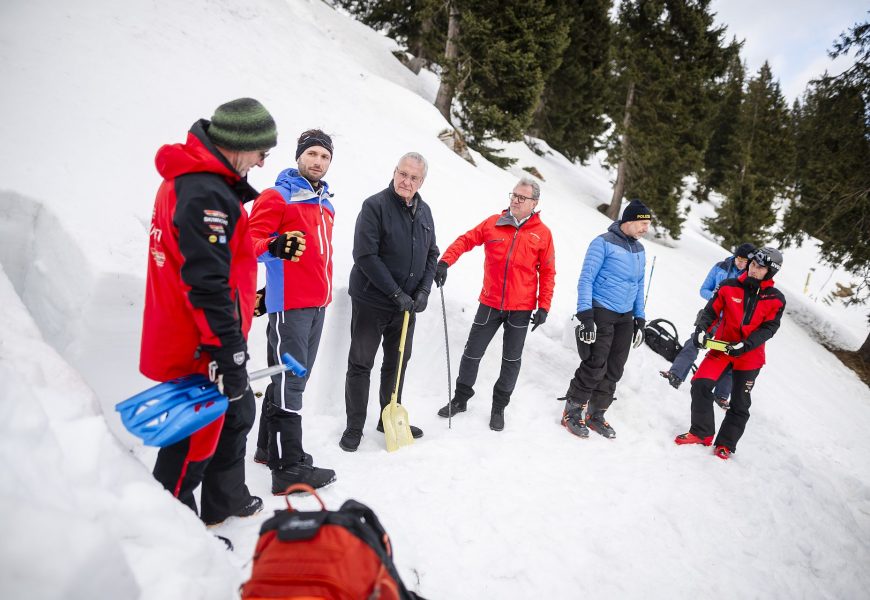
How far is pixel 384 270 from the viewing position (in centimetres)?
373

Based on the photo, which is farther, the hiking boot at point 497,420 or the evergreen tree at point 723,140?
the evergreen tree at point 723,140

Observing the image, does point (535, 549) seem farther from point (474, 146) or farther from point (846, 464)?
point (474, 146)

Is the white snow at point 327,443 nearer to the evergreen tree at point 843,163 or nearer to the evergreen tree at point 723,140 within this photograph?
the evergreen tree at point 843,163

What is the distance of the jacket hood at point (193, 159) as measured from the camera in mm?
2057

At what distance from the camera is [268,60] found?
28.8 ft

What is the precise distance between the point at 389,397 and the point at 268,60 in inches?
306

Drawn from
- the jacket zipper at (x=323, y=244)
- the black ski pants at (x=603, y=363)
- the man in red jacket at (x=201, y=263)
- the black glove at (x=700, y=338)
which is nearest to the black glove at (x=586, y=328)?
the black ski pants at (x=603, y=363)

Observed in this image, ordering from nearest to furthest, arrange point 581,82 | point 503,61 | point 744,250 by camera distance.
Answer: point 744,250 < point 503,61 < point 581,82

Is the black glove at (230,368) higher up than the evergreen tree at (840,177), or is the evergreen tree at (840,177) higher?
the evergreen tree at (840,177)

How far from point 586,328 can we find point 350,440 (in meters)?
2.61

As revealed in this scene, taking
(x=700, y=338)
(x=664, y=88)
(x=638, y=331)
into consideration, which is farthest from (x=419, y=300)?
(x=664, y=88)

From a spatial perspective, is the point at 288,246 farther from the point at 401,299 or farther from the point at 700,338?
the point at 700,338

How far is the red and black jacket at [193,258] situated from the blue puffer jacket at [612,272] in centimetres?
356

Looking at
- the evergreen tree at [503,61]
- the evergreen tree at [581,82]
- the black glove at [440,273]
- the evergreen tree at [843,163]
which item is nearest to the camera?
the black glove at [440,273]
